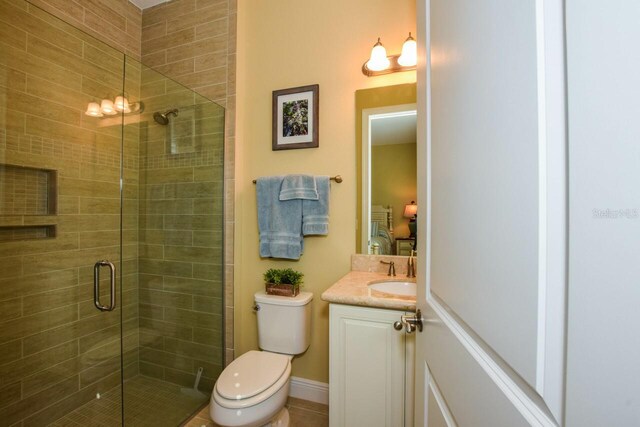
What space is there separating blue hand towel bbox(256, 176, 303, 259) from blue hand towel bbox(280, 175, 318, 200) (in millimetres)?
44

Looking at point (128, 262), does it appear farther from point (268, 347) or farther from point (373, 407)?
point (373, 407)

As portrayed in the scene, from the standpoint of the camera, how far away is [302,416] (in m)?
1.63

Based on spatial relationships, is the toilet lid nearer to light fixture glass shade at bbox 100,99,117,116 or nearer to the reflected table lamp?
the reflected table lamp

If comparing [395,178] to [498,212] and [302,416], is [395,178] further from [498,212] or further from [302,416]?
[302,416]

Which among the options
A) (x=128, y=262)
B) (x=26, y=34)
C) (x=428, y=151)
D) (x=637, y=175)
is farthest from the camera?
(x=128, y=262)

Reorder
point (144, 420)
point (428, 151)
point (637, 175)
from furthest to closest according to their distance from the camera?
point (144, 420)
point (428, 151)
point (637, 175)

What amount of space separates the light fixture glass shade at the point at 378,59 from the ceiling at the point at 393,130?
288mm

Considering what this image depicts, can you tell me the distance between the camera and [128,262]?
Result: 5.79ft

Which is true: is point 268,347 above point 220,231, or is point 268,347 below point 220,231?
below

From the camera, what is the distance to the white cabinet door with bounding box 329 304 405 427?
1.13m

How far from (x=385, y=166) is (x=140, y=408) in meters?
2.03

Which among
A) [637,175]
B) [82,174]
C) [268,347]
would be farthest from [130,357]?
[637,175]

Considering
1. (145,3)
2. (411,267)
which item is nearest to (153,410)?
(411,267)

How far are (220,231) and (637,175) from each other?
1.93 meters
